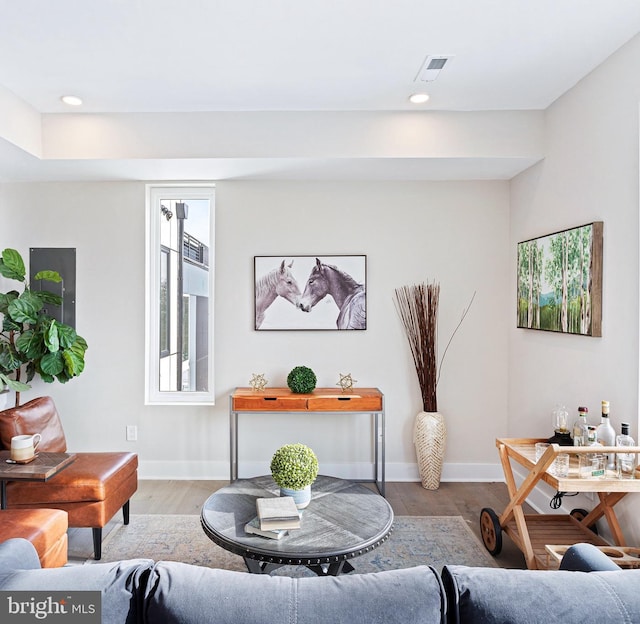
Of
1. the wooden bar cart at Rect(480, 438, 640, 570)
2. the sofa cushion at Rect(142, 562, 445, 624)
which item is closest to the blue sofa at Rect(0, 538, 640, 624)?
the sofa cushion at Rect(142, 562, 445, 624)

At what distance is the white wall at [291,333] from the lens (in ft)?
12.5

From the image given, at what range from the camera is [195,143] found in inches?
127

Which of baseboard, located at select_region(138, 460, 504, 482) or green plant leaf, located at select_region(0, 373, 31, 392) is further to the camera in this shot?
baseboard, located at select_region(138, 460, 504, 482)

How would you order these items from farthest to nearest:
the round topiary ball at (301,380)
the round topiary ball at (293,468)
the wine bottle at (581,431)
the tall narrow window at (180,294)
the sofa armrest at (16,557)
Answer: the tall narrow window at (180,294)
the round topiary ball at (301,380)
the wine bottle at (581,431)
the round topiary ball at (293,468)
the sofa armrest at (16,557)

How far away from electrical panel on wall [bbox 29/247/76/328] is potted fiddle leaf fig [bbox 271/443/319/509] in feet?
8.46

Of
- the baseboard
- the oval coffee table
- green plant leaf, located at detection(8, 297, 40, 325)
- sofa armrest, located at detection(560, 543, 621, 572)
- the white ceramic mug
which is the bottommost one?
the baseboard

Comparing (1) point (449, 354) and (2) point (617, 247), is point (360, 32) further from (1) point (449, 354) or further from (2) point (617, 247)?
(1) point (449, 354)

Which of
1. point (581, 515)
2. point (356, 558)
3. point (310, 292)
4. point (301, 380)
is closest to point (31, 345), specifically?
point (301, 380)

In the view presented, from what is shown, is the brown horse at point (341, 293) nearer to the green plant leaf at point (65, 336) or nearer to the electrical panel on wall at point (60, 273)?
the green plant leaf at point (65, 336)

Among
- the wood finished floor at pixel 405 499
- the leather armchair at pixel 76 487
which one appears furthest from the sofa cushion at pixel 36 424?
the wood finished floor at pixel 405 499

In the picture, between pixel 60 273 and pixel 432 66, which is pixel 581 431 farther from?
pixel 60 273

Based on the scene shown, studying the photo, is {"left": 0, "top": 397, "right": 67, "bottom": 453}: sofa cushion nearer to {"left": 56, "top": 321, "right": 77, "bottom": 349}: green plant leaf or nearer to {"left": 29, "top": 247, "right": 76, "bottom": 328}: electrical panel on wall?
{"left": 56, "top": 321, "right": 77, "bottom": 349}: green plant leaf

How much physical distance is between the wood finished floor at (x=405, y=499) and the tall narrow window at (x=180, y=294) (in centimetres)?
68

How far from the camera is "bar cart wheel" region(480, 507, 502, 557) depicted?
2.57m
